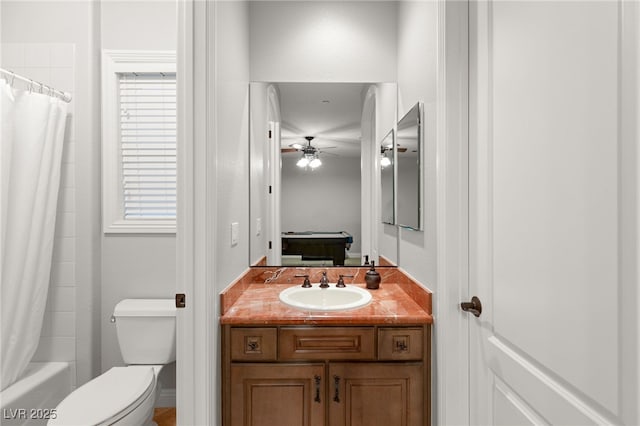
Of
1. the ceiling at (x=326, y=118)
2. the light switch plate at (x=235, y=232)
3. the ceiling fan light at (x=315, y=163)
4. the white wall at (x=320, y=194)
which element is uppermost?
the ceiling at (x=326, y=118)

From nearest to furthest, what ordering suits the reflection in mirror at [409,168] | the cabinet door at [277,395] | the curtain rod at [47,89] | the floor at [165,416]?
1. the cabinet door at [277,395]
2. the reflection in mirror at [409,168]
3. the curtain rod at [47,89]
4. the floor at [165,416]

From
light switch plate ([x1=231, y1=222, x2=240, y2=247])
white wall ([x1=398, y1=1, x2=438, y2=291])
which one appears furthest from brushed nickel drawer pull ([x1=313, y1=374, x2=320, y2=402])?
light switch plate ([x1=231, y1=222, x2=240, y2=247])

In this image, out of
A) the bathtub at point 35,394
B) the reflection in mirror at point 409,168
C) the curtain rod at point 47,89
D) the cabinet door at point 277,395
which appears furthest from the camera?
the curtain rod at point 47,89

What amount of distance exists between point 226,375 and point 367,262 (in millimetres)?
1059

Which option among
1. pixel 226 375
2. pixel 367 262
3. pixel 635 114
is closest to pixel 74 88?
pixel 226 375

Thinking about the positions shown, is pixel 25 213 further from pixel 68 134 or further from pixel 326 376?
pixel 326 376

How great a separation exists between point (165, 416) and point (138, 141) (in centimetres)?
179

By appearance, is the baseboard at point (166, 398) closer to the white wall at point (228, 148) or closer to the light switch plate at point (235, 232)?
the white wall at point (228, 148)

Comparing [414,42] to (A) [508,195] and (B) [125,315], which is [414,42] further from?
(B) [125,315]

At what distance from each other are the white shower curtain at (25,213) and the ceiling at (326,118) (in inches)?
53.8

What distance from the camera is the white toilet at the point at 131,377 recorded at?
154cm

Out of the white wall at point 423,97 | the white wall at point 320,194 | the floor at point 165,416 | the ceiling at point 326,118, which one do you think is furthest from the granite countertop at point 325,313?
the floor at point 165,416

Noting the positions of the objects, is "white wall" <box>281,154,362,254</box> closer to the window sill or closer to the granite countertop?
the granite countertop

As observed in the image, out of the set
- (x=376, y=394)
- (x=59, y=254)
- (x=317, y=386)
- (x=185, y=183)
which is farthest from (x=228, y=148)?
(x=59, y=254)
